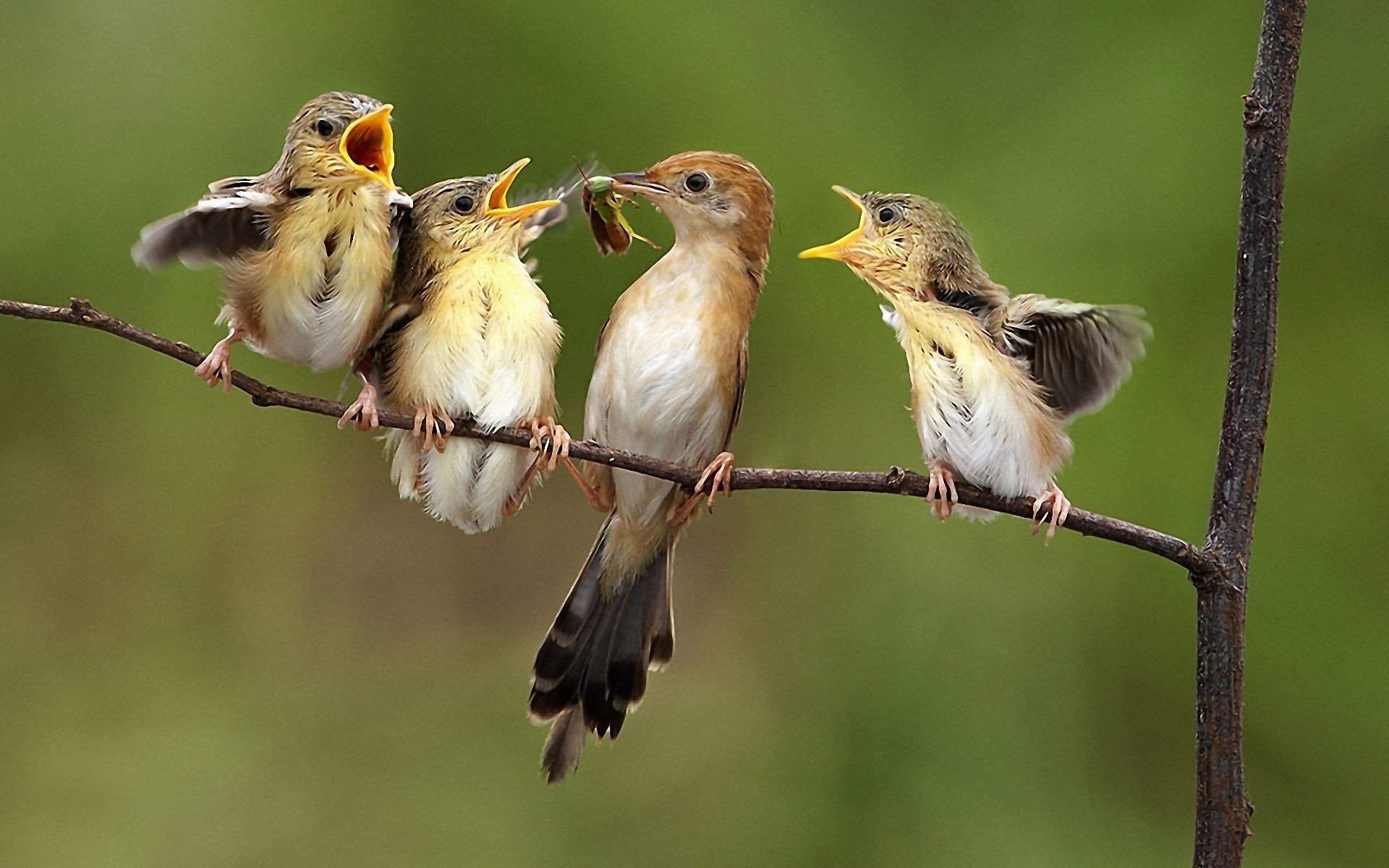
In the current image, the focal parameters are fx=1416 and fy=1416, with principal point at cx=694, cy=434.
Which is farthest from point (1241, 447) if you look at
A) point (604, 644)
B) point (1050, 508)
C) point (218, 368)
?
point (218, 368)

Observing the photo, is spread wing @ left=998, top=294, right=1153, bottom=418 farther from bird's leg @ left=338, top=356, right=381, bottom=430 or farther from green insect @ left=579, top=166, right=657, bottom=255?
bird's leg @ left=338, top=356, right=381, bottom=430

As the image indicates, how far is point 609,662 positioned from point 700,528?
860 mm

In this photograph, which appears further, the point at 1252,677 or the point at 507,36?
the point at 507,36

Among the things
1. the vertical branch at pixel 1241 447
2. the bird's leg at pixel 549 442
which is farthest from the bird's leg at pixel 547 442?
the vertical branch at pixel 1241 447

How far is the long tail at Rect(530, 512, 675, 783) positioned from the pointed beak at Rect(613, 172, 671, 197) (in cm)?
37

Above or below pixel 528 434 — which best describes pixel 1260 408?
above

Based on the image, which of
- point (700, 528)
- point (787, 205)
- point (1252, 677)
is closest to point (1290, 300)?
point (1252, 677)

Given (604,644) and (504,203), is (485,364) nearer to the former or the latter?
(504,203)

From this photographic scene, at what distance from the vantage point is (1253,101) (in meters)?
1.06

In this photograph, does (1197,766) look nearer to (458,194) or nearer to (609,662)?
(609,662)

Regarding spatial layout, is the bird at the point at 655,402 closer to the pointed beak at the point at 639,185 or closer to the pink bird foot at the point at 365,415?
the pointed beak at the point at 639,185

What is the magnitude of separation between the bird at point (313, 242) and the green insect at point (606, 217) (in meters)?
0.16

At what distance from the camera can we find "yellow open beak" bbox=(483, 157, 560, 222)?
1.20 metres

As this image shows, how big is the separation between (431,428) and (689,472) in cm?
23
